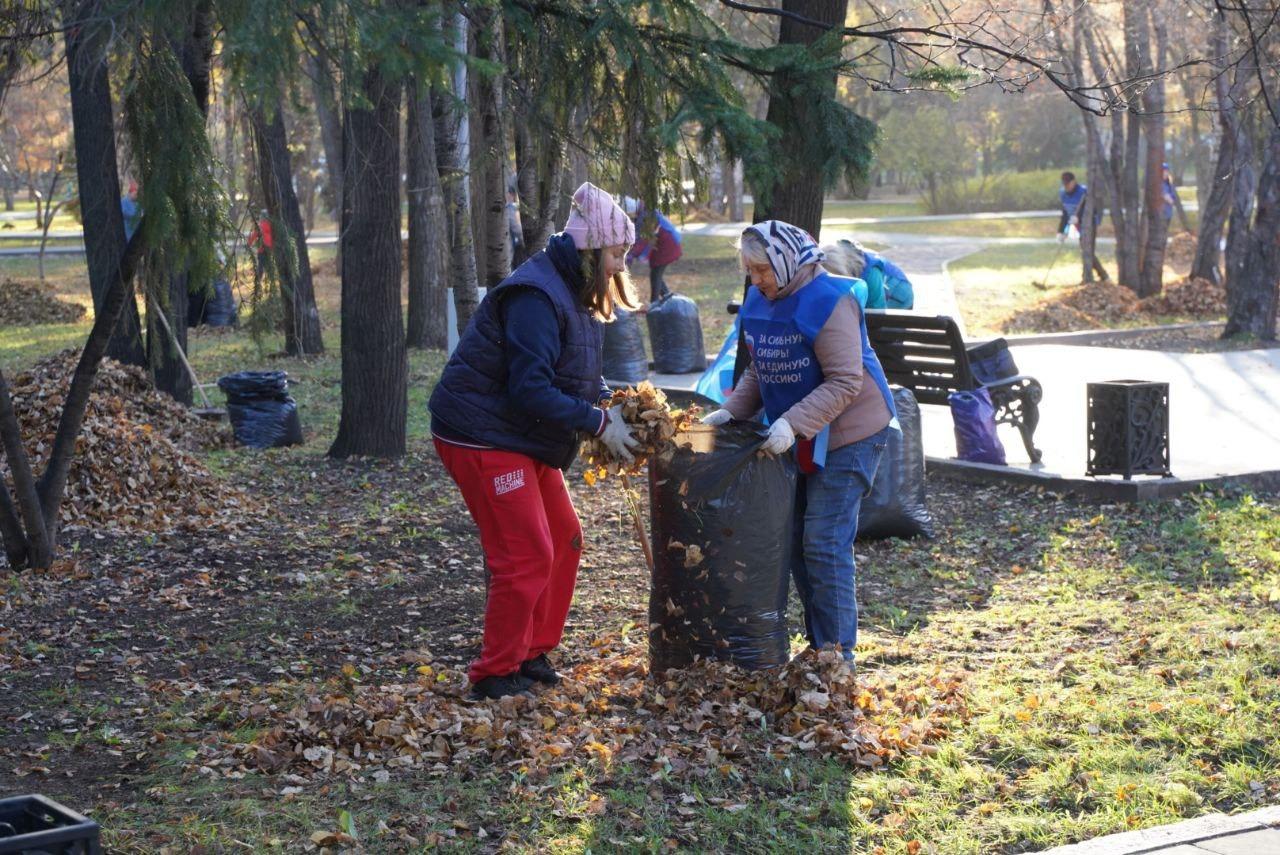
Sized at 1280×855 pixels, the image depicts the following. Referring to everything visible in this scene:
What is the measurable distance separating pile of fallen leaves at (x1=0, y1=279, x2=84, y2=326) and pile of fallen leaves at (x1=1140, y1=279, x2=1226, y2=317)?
1597 centimetres

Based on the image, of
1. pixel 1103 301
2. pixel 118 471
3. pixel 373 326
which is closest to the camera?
pixel 118 471

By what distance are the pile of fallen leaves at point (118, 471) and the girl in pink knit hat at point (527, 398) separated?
3690 mm

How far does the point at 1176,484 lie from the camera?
8.41 m

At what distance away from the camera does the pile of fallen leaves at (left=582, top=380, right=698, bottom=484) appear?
484 centimetres

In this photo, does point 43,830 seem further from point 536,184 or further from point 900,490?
point 900,490

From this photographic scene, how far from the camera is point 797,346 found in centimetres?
499

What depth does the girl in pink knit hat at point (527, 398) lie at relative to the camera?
15.3 feet

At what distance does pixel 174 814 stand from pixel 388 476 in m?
5.55

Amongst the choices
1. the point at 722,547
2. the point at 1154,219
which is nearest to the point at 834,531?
the point at 722,547

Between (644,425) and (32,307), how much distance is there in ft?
62.7

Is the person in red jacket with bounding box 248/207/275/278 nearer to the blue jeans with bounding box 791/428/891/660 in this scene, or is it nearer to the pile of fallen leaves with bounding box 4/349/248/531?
the pile of fallen leaves with bounding box 4/349/248/531

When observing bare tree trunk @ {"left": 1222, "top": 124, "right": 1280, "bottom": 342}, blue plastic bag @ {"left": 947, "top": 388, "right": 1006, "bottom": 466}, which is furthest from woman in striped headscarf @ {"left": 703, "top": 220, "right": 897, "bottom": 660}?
bare tree trunk @ {"left": 1222, "top": 124, "right": 1280, "bottom": 342}

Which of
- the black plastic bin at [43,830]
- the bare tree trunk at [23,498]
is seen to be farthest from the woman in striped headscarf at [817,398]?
the bare tree trunk at [23,498]

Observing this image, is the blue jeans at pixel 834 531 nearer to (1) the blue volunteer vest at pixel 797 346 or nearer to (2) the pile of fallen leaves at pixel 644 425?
(1) the blue volunteer vest at pixel 797 346
